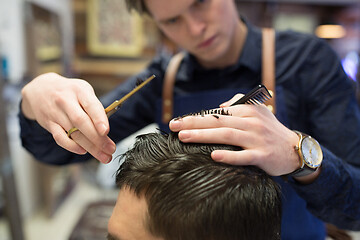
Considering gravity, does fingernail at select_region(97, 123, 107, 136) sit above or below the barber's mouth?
below

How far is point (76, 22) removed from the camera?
4090mm

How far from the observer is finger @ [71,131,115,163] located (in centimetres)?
69

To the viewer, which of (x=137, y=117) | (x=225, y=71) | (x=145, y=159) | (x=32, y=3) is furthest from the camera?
(x=32, y=3)

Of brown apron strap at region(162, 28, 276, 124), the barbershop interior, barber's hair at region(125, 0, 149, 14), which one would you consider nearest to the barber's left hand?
brown apron strap at region(162, 28, 276, 124)

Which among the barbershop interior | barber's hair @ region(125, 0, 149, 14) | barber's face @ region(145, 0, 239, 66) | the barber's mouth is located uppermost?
barber's hair @ region(125, 0, 149, 14)

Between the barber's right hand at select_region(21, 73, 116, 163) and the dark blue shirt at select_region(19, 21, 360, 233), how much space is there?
223mm

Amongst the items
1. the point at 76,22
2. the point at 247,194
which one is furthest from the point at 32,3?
the point at 247,194

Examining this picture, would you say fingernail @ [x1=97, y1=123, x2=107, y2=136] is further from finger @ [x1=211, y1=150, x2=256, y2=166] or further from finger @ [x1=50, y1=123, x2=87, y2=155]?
finger @ [x1=211, y1=150, x2=256, y2=166]

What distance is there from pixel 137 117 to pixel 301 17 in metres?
5.91

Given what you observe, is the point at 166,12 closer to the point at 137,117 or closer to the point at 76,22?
the point at 137,117

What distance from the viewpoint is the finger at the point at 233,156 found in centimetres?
57

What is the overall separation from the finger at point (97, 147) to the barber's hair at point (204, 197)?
97 millimetres

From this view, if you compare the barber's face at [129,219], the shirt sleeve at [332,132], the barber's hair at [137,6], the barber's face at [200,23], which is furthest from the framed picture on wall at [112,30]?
the barber's face at [129,219]

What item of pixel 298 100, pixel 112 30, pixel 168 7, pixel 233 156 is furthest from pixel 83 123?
pixel 112 30
